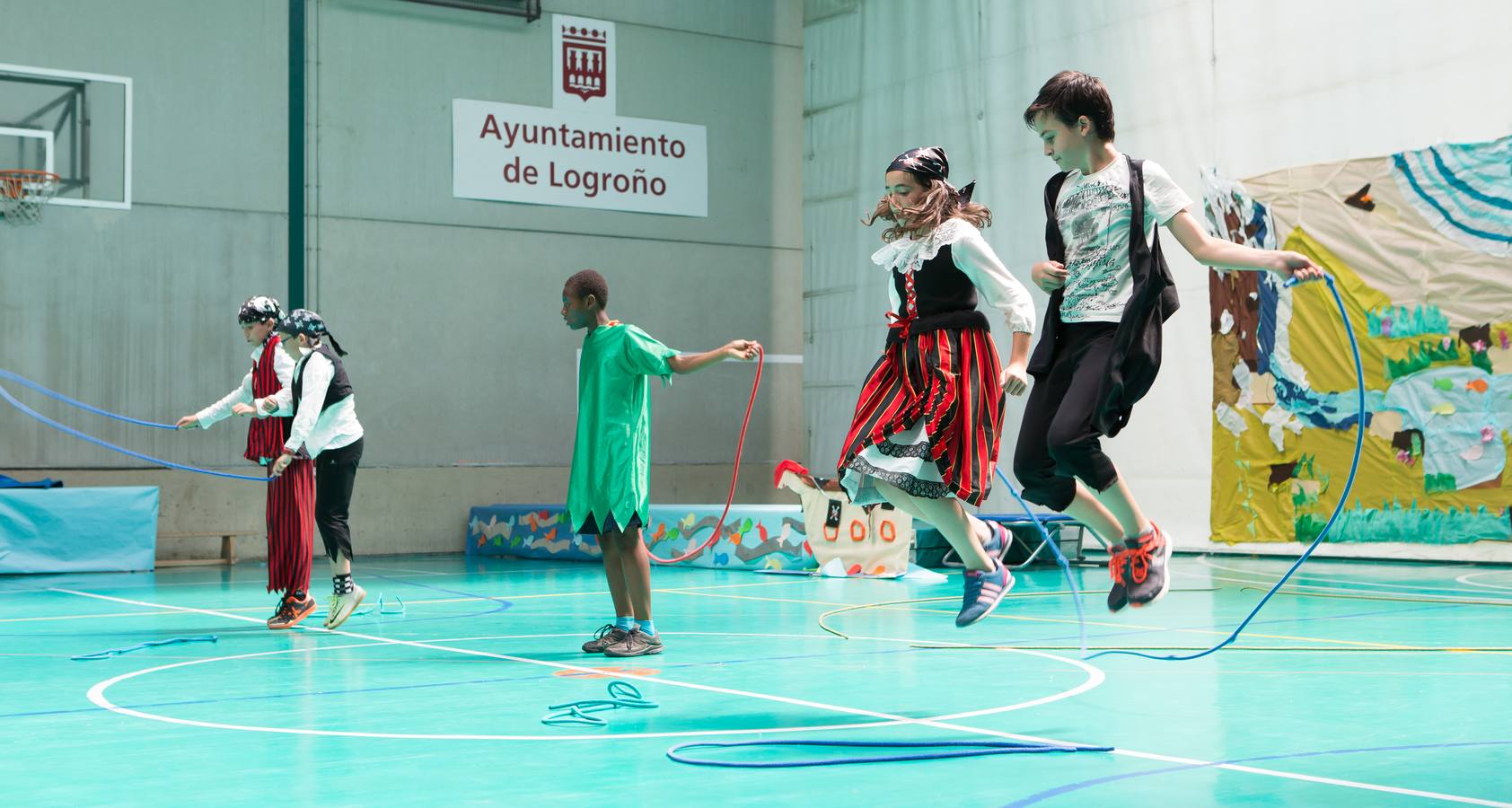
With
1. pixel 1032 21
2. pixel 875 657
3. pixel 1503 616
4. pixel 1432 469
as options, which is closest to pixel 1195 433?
pixel 1432 469

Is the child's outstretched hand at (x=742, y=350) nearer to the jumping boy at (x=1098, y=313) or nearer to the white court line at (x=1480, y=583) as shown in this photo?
the jumping boy at (x=1098, y=313)

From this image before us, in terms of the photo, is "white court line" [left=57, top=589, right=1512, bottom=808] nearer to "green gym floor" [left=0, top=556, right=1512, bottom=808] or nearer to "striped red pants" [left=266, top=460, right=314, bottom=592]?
"green gym floor" [left=0, top=556, right=1512, bottom=808]

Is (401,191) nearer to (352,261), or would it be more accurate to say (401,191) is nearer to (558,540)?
(352,261)

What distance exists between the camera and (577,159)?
1698 cm

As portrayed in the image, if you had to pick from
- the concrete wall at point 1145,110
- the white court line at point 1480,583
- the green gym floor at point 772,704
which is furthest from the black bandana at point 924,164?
the concrete wall at point 1145,110

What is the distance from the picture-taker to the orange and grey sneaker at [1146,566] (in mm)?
5070

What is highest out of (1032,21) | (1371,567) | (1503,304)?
(1032,21)

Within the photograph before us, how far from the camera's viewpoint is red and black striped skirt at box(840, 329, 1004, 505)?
17.2 feet

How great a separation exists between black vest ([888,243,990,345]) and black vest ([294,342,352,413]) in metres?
3.79

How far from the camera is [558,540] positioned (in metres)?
15.1

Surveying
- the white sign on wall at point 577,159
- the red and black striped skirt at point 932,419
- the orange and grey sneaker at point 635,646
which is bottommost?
the orange and grey sneaker at point 635,646

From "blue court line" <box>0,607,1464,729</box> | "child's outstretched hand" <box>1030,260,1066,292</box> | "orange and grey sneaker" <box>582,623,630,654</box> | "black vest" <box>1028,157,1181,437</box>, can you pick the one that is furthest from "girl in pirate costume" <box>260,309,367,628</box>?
"black vest" <box>1028,157,1181,437</box>

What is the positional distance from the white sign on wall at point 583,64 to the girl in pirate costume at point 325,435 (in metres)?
9.16

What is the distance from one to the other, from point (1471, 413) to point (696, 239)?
872 centimetres
